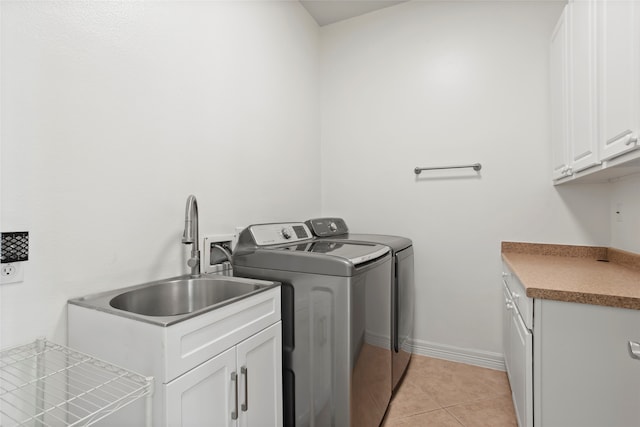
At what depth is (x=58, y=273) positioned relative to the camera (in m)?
1.10

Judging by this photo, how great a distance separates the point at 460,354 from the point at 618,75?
195 cm

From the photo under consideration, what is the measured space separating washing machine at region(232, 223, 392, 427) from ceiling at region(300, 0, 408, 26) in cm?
203

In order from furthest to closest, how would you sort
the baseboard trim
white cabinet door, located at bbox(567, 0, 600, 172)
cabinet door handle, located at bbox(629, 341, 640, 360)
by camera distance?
the baseboard trim → white cabinet door, located at bbox(567, 0, 600, 172) → cabinet door handle, located at bbox(629, 341, 640, 360)

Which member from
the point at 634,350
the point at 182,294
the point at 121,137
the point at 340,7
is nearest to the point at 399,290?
the point at 634,350

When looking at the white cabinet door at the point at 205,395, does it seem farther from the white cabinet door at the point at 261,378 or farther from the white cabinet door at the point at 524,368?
the white cabinet door at the point at 524,368

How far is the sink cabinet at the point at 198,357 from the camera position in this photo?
932 mm

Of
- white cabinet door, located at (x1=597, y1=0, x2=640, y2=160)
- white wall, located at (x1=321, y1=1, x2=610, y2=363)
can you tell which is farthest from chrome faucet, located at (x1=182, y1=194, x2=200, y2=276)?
white cabinet door, located at (x1=597, y1=0, x2=640, y2=160)

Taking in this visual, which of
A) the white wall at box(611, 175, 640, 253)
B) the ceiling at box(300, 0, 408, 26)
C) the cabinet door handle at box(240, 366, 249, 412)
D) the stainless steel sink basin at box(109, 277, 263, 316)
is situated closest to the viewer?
the cabinet door handle at box(240, 366, 249, 412)

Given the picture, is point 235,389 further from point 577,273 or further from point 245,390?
point 577,273

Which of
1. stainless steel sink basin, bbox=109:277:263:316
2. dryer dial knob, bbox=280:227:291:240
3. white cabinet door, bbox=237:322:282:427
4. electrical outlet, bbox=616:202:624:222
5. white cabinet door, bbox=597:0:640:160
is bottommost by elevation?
white cabinet door, bbox=237:322:282:427

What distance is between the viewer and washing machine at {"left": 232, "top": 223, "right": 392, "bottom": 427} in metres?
1.38

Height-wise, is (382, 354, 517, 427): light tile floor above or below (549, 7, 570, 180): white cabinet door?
below

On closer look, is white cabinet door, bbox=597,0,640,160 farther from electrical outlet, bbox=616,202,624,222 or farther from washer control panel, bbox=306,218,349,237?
washer control panel, bbox=306,218,349,237

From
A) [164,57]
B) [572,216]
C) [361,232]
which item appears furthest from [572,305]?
[164,57]
